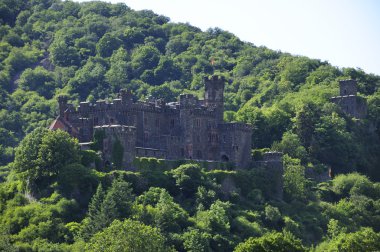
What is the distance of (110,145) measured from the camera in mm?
107812

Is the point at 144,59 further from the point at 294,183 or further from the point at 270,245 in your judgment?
the point at 270,245

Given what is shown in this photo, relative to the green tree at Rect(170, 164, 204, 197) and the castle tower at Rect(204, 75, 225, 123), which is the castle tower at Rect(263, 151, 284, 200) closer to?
the castle tower at Rect(204, 75, 225, 123)

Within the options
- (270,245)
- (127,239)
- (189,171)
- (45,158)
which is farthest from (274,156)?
(127,239)

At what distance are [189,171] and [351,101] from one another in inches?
1525

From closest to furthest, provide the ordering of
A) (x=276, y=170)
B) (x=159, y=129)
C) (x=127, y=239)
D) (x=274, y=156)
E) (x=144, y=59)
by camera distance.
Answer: (x=127, y=239), (x=159, y=129), (x=276, y=170), (x=274, y=156), (x=144, y=59)

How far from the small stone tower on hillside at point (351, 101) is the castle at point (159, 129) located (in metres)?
26.6

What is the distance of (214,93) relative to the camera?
123 m

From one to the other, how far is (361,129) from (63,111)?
1678 inches

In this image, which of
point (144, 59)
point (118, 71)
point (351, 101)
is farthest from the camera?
point (144, 59)

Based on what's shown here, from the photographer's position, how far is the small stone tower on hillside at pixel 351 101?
143125 millimetres

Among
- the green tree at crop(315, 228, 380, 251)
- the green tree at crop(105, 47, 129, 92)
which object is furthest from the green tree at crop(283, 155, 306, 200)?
the green tree at crop(105, 47, 129, 92)

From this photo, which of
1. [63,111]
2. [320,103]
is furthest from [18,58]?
[63,111]

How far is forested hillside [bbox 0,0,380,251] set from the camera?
100875 mm

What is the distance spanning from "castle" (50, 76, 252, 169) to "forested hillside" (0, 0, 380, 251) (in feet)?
7.94
